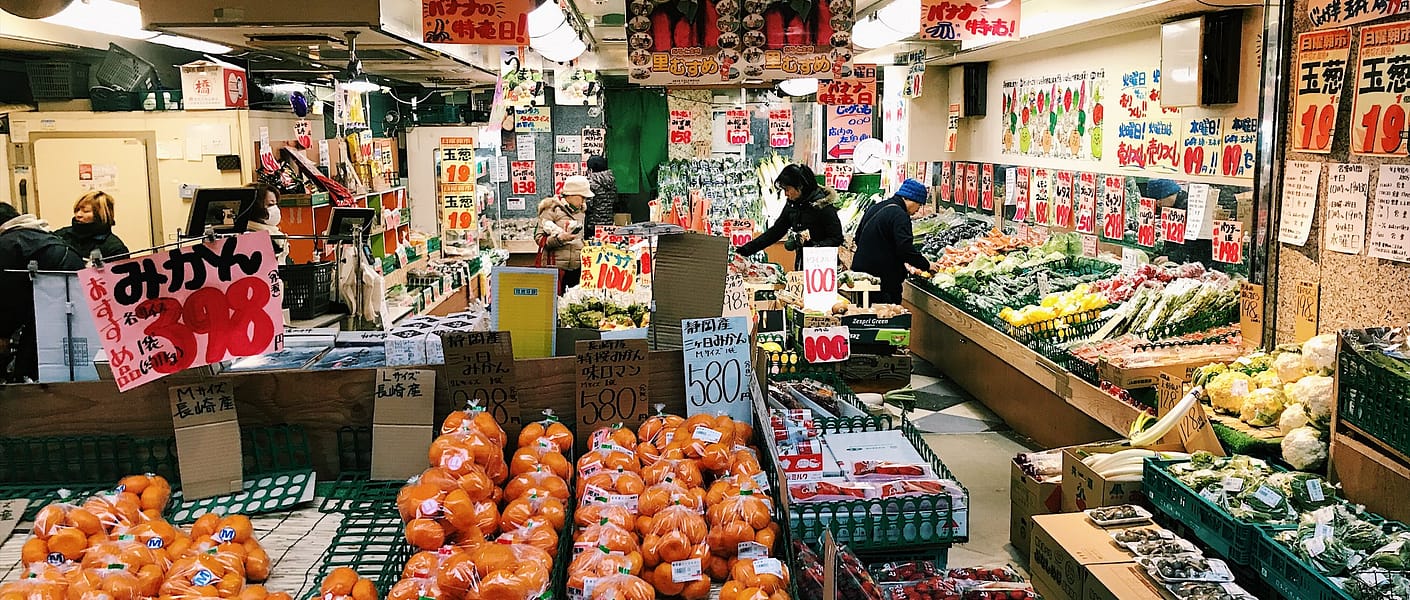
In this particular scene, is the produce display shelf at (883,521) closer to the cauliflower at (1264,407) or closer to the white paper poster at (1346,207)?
the cauliflower at (1264,407)

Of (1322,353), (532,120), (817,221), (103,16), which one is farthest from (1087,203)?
(532,120)

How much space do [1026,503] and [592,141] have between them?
1035 centimetres

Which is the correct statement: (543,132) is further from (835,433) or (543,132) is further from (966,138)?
(835,433)

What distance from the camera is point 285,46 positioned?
4816 millimetres

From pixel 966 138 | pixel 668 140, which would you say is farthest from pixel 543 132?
pixel 966 138

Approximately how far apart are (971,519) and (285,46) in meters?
4.37

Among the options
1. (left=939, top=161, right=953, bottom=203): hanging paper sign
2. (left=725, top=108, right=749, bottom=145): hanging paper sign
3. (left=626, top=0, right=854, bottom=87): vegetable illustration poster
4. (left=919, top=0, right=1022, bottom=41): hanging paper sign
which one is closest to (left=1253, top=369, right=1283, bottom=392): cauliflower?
(left=626, top=0, right=854, bottom=87): vegetable illustration poster

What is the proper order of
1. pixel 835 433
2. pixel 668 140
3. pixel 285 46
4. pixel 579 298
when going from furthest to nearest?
pixel 668 140 < pixel 579 298 < pixel 285 46 < pixel 835 433

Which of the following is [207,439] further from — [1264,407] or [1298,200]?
[1298,200]

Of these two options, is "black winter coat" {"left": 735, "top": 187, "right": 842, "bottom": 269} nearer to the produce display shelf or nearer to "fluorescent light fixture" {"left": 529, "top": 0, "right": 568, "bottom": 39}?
"fluorescent light fixture" {"left": 529, "top": 0, "right": 568, "bottom": 39}

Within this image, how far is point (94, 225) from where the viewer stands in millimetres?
7203

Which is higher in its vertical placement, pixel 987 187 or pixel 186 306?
pixel 987 187

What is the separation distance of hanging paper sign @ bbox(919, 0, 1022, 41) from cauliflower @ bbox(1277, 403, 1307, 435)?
3.32 meters

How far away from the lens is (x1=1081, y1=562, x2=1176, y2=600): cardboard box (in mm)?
3635
